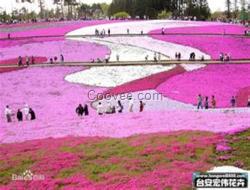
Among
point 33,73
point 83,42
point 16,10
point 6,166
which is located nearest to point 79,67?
point 33,73

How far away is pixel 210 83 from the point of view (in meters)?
40.0

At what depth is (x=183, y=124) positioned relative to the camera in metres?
27.3

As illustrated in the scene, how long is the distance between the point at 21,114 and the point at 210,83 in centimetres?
1382

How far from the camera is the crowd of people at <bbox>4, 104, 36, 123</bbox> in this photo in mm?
31750

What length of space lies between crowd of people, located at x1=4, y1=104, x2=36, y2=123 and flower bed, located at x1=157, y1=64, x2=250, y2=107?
8744mm

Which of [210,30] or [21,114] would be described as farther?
[210,30]

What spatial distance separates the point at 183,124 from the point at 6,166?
28.6ft

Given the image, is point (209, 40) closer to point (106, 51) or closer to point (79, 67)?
point (106, 51)

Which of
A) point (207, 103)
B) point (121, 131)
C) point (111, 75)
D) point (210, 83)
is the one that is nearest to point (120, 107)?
point (207, 103)

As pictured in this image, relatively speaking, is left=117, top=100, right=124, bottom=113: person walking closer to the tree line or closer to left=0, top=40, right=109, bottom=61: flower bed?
left=0, top=40, right=109, bottom=61: flower bed

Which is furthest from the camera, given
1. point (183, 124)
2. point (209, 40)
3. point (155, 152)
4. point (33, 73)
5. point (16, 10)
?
point (16, 10)

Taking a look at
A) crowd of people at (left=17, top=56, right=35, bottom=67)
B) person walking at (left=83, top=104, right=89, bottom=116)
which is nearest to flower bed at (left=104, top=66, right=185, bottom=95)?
person walking at (left=83, top=104, right=89, bottom=116)

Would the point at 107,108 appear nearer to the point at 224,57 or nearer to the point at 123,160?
the point at 123,160

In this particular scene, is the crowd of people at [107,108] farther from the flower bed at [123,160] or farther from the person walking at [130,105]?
the flower bed at [123,160]
